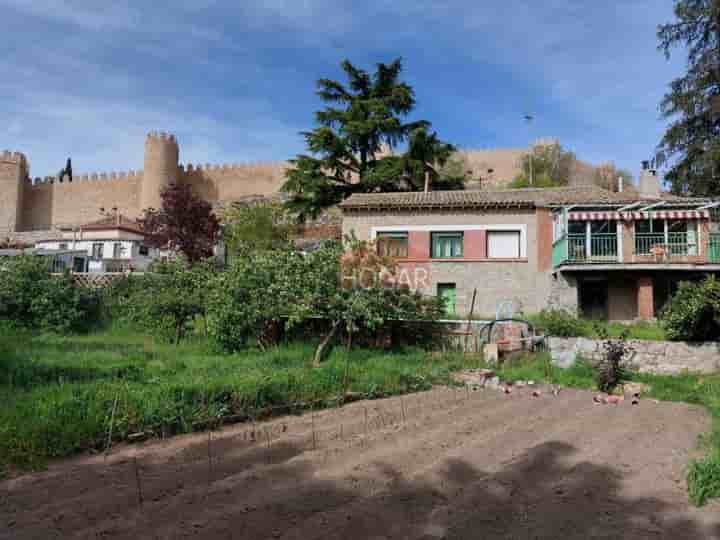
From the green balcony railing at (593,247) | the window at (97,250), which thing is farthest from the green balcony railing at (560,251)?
the window at (97,250)

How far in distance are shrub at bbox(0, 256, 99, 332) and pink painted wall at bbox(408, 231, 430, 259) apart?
37.4 ft

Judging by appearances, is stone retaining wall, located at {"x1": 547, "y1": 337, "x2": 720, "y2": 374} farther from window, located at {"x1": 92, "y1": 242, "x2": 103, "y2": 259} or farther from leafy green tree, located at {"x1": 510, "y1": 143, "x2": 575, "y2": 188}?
window, located at {"x1": 92, "y1": 242, "x2": 103, "y2": 259}

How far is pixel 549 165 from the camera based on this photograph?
4338 centimetres

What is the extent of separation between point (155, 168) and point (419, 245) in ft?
117

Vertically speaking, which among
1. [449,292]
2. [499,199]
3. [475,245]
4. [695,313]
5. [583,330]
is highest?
[499,199]

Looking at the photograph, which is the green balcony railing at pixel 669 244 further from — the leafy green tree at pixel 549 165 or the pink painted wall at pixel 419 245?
the leafy green tree at pixel 549 165

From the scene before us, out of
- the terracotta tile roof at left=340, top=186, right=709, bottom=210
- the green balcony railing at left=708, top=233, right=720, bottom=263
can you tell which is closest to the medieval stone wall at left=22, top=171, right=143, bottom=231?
the terracotta tile roof at left=340, top=186, right=709, bottom=210

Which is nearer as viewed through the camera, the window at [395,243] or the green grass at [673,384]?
the green grass at [673,384]

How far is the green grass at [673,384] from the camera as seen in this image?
23.5ft

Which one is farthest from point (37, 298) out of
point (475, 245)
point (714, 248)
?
point (714, 248)

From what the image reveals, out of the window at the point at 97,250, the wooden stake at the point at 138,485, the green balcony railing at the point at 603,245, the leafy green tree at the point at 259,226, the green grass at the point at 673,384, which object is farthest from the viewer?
the window at the point at 97,250

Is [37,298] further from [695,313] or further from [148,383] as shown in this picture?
[695,313]

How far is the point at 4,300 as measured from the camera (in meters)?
18.8

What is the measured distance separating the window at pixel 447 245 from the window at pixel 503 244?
1.06 meters
